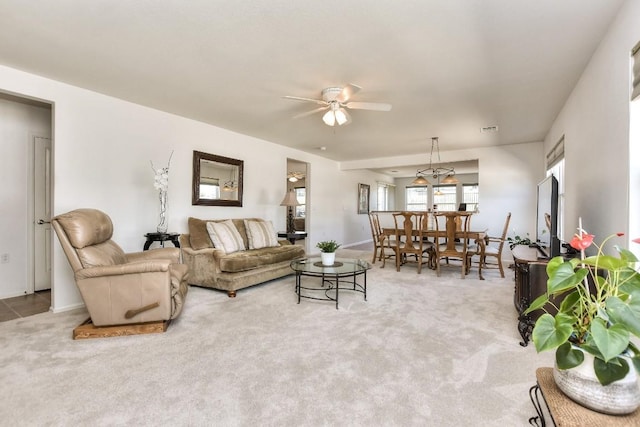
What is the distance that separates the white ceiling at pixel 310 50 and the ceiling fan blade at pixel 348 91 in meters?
0.16

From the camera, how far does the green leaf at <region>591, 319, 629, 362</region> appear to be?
0.73 m

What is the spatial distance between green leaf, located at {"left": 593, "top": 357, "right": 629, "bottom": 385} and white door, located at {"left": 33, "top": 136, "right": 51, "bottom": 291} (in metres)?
5.21

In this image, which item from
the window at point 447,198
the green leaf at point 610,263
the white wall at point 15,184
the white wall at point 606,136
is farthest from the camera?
the window at point 447,198

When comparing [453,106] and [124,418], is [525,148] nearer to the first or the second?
[453,106]

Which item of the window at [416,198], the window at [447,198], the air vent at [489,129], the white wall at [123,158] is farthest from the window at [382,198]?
the white wall at [123,158]

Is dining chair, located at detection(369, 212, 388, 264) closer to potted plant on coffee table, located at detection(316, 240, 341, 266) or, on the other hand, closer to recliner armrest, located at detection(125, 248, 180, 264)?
potted plant on coffee table, located at detection(316, 240, 341, 266)

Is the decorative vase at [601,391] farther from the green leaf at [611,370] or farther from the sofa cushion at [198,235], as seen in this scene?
the sofa cushion at [198,235]

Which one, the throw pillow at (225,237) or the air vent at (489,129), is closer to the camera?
the throw pillow at (225,237)

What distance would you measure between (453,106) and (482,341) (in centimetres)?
284

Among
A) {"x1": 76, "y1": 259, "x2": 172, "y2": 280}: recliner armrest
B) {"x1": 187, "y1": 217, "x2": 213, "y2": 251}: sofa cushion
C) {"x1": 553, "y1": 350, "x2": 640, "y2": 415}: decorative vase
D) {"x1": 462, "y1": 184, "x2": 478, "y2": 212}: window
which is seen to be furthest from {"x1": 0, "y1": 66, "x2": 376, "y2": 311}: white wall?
{"x1": 462, "y1": 184, "x2": 478, "y2": 212}: window

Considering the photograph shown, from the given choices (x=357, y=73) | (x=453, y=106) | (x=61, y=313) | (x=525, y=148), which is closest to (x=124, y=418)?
(x=61, y=313)

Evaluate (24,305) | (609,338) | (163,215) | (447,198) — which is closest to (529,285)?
(609,338)

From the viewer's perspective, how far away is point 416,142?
19.2ft

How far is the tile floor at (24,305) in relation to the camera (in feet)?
9.82
